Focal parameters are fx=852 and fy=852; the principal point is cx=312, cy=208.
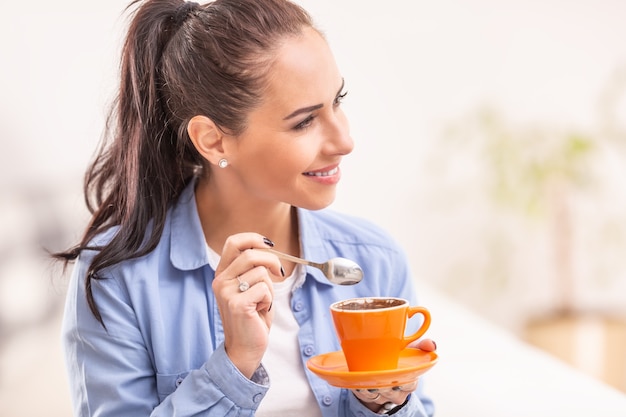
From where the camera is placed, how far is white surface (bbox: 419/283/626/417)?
176 cm

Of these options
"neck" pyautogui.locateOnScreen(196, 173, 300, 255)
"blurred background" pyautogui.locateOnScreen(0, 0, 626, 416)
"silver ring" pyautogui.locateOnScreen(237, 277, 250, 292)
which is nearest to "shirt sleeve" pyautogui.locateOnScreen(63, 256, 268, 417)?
"silver ring" pyautogui.locateOnScreen(237, 277, 250, 292)

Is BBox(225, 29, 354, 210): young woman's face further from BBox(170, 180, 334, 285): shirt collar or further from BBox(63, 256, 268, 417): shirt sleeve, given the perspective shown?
BBox(63, 256, 268, 417): shirt sleeve

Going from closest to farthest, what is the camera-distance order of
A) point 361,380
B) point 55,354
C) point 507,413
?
1. point 361,380
2. point 507,413
3. point 55,354

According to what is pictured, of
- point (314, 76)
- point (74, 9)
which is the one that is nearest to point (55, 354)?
point (74, 9)

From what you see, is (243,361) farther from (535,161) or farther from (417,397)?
(535,161)

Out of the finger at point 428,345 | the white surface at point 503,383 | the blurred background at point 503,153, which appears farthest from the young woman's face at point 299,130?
the blurred background at point 503,153

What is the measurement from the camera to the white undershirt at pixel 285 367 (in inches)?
56.0

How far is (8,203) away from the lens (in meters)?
2.46

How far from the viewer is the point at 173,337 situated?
1.41m

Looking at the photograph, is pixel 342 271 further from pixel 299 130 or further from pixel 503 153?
pixel 503 153

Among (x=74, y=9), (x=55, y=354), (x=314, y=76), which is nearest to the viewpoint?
(x=314, y=76)

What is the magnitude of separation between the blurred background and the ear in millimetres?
1840

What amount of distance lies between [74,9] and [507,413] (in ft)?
5.94

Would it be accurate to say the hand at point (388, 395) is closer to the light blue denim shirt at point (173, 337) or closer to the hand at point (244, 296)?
the light blue denim shirt at point (173, 337)
